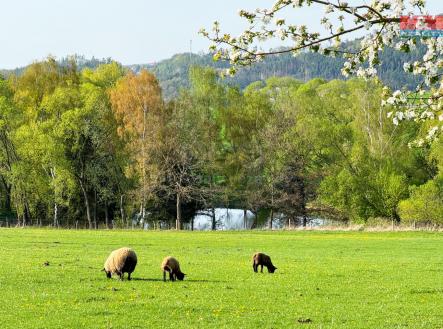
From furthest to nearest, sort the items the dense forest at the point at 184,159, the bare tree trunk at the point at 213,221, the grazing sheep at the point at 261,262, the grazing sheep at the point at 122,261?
the bare tree trunk at the point at 213,221, the dense forest at the point at 184,159, the grazing sheep at the point at 261,262, the grazing sheep at the point at 122,261

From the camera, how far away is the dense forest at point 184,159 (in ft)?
297

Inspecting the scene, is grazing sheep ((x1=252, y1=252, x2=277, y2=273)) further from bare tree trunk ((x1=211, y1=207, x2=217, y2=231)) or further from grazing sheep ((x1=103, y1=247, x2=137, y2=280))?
bare tree trunk ((x1=211, y1=207, x2=217, y2=231))

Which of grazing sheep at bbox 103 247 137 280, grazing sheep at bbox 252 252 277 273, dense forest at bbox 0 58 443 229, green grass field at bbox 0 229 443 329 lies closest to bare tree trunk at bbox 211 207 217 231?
dense forest at bbox 0 58 443 229

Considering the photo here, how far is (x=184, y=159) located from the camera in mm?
90188

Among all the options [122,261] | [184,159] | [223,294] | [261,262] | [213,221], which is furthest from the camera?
[213,221]

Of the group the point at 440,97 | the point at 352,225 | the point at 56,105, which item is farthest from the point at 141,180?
the point at 440,97


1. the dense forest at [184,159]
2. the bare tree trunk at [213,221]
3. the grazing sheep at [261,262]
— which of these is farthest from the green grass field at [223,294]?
the bare tree trunk at [213,221]

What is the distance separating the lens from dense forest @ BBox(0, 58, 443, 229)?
9038 cm

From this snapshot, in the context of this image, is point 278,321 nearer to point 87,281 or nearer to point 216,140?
point 87,281

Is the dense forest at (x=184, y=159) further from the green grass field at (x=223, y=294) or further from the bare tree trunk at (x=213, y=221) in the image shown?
the green grass field at (x=223, y=294)

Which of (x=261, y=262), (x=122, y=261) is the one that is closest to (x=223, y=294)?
(x=122, y=261)

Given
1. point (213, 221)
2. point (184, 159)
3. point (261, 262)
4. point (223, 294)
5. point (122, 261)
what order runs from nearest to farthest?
point (223, 294) < point (122, 261) < point (261, 262) < point (184, 159) < point (213, 221)

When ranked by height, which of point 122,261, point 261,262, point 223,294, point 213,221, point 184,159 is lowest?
point 223,294

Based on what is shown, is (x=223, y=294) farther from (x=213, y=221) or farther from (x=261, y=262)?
(x=213, y=221)
